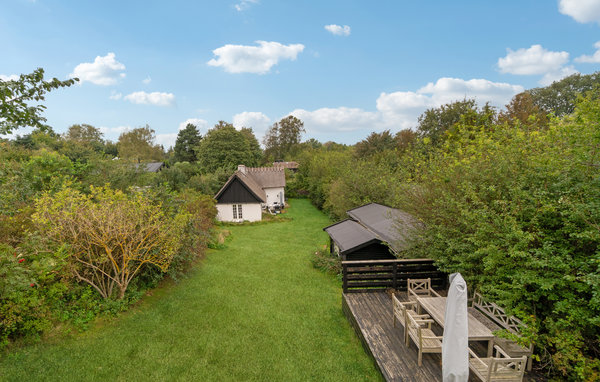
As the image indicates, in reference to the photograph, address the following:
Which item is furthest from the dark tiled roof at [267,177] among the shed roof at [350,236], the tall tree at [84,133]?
the tall tree at [84,133]

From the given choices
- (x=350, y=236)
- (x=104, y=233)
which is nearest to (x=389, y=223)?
(x=350, y=236)

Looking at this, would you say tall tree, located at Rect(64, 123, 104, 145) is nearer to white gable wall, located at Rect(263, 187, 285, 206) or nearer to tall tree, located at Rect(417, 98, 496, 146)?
white gable wall, located at Rect(263, 187, 285, 206)

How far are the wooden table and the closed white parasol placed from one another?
3.57ft

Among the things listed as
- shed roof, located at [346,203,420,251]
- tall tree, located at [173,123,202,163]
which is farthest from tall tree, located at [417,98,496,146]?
tall tree, located at [173,123,202,163]

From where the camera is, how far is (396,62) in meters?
17.8

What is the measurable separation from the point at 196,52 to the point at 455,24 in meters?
15.9

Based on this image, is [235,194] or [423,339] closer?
[423,339]

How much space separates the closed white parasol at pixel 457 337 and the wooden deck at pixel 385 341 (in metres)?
1.00

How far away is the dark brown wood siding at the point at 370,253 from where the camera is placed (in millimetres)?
12094

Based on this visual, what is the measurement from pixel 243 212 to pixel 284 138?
46979 mm

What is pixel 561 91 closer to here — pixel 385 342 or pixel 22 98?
pixel 385 342

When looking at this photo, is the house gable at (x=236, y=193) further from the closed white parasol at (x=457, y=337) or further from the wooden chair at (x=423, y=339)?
the closed white parasol at (x=457, y=337)

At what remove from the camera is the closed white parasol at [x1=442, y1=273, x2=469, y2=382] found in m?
4.10

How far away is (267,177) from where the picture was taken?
37250 mm
